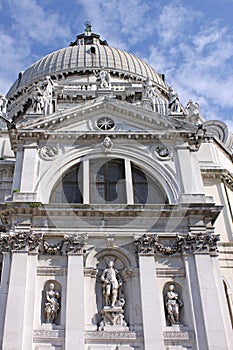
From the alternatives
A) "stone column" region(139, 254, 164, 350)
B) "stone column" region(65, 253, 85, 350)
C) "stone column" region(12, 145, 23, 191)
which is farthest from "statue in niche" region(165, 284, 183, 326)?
"stone column" region(12, 145, 23, 191)

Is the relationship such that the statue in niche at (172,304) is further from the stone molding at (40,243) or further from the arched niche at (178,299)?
the stone molding at (40,243)

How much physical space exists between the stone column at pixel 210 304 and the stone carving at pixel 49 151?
805cm

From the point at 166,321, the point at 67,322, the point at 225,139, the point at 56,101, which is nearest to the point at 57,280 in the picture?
the point at 67,322

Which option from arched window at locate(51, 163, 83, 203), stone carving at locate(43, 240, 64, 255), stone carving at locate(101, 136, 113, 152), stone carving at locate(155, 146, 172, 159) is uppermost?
stone carving at locate(101, 136, 113, 152)

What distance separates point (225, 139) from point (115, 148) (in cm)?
1213

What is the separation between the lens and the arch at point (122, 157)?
2012 centimetres

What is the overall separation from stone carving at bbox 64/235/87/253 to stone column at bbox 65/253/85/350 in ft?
0.62

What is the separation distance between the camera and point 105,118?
23.1 metres

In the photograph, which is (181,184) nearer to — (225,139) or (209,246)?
(209,246)

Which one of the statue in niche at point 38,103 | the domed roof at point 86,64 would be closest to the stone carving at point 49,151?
the statue in niche at point 38,103

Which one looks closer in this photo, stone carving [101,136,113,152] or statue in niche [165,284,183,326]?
statue in niche [165,284,183,326]

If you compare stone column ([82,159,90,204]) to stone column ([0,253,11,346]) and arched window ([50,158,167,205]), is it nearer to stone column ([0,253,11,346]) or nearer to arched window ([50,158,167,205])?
arched window ([50,158,167,205])

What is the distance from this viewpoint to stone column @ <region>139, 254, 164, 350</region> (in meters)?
16.0

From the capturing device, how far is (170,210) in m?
19.0
